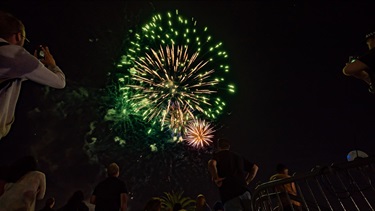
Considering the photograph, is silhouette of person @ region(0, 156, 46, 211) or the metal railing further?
silhouette of person @ region(0, 156, 46, 211)

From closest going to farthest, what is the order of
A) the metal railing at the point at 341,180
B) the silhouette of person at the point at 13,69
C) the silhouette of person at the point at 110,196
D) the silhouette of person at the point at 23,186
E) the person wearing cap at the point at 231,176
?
the silhouette of person at the point at 13,69
the metal railing at the point at 341,180
the silhouette of person at the point at 23,186
the person wearing cap at the point at 231,176
the silhouette of person at the point at 110,196

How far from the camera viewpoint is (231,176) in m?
5.23

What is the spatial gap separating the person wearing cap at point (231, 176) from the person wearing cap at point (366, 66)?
8.81ft

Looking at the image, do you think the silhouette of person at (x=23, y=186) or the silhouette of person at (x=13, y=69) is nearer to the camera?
the silhouette of person at (x=13, y=69)

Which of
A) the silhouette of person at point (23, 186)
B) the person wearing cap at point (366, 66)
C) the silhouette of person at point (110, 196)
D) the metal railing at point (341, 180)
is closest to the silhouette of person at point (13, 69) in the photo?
the silhouette of person at point (23, 186)

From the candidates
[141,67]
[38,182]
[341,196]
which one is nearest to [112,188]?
[38,182]

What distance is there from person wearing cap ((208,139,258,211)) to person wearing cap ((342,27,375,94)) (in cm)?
269

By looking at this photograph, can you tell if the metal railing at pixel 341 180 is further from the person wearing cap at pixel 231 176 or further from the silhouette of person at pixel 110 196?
the silhouette of person at pixel 110 196

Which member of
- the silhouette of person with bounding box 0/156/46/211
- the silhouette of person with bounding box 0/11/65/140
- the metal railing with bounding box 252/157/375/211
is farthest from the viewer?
the silhouette of person with bounding box 0/156/46/211

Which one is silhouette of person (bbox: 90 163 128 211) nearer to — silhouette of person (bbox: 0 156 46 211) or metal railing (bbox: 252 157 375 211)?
silhouette of person (bbox: 0 156 46 211)

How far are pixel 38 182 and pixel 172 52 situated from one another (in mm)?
12650

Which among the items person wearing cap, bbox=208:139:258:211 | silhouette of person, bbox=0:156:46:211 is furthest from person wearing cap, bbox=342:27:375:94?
silhouette of person, bbox=0:156:46:211

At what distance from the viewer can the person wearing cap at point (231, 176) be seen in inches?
197

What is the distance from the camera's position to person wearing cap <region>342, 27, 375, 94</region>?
11.5ft
